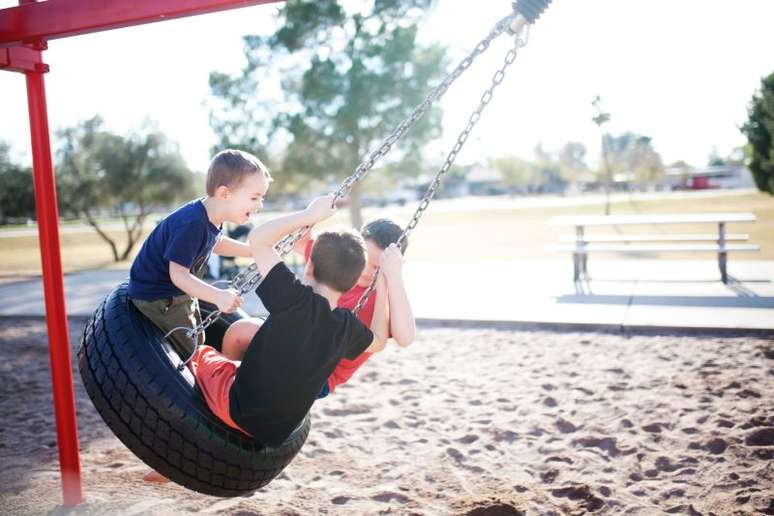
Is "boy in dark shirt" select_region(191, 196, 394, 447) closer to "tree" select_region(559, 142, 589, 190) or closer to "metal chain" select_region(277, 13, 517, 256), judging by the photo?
"metal chain" select_region(277, 13, 517, 256)

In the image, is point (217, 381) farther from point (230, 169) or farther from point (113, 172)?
point (113, 172)

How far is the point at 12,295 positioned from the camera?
11.4 metres

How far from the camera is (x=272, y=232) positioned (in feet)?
6.94

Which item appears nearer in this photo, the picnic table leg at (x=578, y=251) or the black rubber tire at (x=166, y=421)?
the black rubber tire at (x=166, y=421)

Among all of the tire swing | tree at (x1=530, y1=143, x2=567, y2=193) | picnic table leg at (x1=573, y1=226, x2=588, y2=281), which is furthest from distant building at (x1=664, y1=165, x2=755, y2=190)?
the tire swing

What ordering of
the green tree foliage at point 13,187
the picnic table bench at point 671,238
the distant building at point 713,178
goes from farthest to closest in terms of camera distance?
the distant building at point 713,178 → the green tree foliage at point 13,187 → the picnic table bench at point 671,238

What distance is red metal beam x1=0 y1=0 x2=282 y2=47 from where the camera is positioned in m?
2.67

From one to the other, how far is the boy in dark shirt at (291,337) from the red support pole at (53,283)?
137 centimetres

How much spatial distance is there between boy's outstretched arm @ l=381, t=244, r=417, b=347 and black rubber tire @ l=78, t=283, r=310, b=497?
565mm

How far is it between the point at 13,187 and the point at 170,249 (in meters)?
21.0

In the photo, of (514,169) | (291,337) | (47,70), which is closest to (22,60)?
(47,70)

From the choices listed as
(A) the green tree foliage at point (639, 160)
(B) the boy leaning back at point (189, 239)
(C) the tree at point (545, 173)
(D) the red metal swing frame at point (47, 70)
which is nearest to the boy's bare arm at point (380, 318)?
(B) the boy leaning back at point (189, 239)

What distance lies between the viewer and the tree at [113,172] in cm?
1889

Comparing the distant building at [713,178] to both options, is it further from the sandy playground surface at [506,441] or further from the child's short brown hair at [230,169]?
the child's short brown hair at [230,169]
